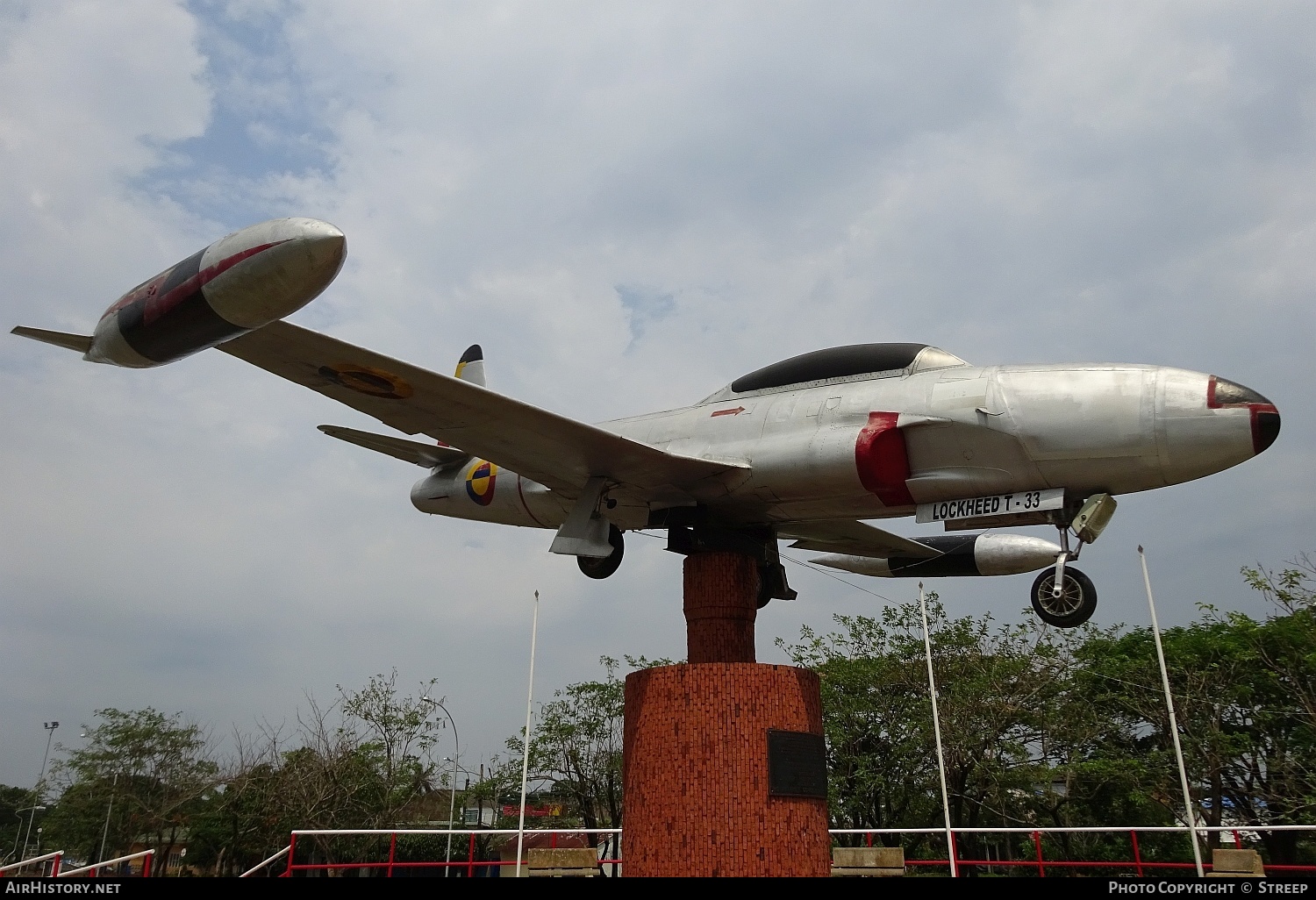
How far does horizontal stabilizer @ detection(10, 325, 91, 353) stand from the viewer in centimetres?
798

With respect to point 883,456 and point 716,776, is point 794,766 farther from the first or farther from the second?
point 883,456

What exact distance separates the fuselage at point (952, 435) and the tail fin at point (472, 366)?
613 centimetres

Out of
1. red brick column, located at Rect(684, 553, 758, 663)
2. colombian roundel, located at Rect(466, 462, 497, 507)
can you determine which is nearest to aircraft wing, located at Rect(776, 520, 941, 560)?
red brick column, located at Rect(684, 553, 758, 663)

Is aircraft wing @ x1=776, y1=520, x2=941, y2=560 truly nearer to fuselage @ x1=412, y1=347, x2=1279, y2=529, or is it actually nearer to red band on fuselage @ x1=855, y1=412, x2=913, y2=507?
fuselage @ x1=412, y1=347, x2=1279, y2=529

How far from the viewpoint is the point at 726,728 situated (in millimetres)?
9898

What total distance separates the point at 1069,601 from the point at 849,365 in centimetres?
360

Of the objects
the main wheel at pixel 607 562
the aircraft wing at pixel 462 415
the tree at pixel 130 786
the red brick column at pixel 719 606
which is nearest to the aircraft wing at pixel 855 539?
the red brick column at pixel 719 606

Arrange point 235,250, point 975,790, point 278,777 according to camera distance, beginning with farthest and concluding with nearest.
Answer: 1. point 278,777
2. point 975,790
3. point 235,250

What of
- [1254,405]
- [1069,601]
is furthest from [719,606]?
[1254,405]

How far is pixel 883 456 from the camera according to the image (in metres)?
10.2

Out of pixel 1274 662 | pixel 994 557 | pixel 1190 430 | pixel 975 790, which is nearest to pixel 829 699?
pixel 975 790

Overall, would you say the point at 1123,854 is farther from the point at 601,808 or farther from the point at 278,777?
the point at 278,777

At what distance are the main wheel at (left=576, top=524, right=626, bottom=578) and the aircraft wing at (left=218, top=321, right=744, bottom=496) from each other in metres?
1.46

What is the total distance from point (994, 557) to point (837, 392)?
4124 millimetres
